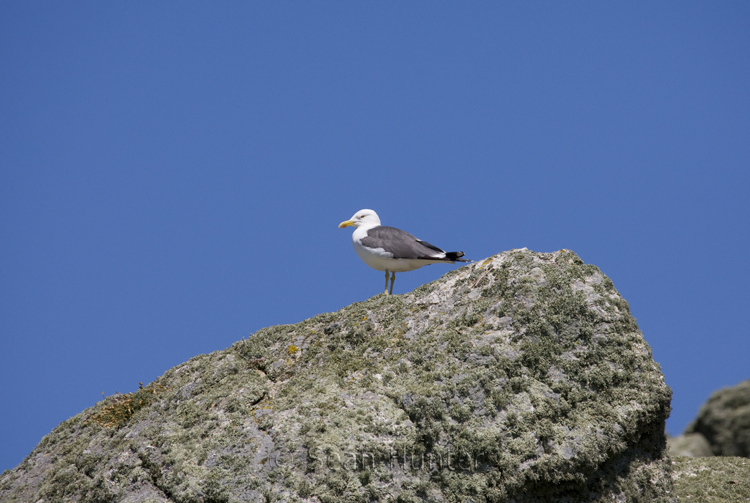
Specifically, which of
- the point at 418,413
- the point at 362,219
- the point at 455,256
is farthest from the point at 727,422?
the point at 418,413

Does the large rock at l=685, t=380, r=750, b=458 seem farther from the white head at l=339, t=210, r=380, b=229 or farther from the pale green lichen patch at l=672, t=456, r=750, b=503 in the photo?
the white head at l=339, t=210, r=380, b=229

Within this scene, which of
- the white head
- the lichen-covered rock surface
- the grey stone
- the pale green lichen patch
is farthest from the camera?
the grey stone

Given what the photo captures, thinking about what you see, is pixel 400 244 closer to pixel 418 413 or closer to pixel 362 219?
pixel 362 219

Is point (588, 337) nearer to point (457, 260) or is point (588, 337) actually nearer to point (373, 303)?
point (373, 303)

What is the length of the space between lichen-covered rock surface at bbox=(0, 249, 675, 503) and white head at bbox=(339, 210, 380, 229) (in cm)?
411

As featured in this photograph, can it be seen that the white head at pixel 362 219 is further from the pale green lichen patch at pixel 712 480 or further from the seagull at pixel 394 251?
the pale green lichen patch at pixel 712 480

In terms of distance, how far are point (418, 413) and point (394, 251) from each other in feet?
13.8

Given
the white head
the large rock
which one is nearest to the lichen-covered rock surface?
the white head

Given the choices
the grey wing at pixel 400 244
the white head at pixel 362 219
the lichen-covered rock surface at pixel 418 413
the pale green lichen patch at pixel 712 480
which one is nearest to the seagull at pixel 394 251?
the grey wing at pixel 400 244

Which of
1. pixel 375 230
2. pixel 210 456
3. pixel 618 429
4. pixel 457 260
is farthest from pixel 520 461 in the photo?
pixel 375 230

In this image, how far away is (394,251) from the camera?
31.0 feet

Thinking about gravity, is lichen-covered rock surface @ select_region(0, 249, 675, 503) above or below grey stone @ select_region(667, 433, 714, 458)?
below

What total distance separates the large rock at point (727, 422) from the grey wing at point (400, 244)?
1029 cm

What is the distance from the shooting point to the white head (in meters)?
11.1
